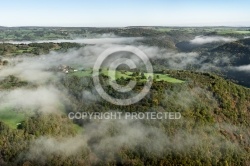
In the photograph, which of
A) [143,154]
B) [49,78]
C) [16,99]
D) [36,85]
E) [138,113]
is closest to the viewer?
[143,154]

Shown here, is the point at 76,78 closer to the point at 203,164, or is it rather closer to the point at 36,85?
the point at 36,85

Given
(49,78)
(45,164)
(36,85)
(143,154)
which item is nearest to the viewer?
(45,164)

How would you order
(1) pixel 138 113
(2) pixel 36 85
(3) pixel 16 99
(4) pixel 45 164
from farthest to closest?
(2) pixel 36 85, (3) pixel 16 99, (1) pixel 138 113, (4) pixel 45 164

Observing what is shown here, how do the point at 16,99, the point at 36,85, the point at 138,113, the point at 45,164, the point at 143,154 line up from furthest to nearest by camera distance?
the point at 36,85
the point at 16,99
the point at 138,113
the point at 143,154
the point at 45,164

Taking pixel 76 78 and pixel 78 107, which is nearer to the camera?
pixel 78 107

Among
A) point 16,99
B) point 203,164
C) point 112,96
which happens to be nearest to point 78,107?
point 112,96

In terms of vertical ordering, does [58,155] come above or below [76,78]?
below

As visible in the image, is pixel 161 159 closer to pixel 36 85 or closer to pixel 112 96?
pixel 112 96

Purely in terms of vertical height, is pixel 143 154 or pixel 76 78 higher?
pixel 76 78

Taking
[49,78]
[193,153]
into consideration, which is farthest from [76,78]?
[193,153]
